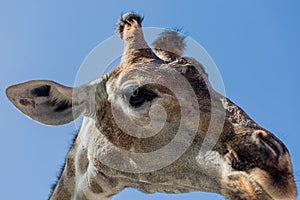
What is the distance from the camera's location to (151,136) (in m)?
4.95

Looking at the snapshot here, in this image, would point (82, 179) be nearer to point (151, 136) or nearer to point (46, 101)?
point (46, 101)

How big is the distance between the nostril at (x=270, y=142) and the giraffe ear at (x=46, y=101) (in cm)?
223

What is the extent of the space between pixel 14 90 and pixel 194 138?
2037mm

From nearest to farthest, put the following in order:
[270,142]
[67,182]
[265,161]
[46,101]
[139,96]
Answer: [265,161]
[270,142]
[139,96]
[46,101]
[67,182]

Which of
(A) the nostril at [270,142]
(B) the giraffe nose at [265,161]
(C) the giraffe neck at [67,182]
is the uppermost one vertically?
(A) the nostril at [270,142]

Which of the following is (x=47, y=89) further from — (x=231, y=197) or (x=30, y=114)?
(x=231, y=197)

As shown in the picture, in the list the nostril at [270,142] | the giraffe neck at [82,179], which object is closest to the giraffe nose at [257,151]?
the nostril at [270,142]

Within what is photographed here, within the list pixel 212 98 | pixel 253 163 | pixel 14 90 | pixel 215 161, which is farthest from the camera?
pixel 14 90

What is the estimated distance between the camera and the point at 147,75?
498 cm

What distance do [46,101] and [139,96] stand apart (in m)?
1.20

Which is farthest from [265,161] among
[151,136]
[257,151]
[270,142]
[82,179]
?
[82,179]

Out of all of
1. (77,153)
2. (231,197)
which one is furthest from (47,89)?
(231,197)

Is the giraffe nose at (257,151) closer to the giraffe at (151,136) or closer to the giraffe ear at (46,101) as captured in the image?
the giraffe at (151,136)

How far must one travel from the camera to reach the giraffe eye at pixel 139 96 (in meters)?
4.86
